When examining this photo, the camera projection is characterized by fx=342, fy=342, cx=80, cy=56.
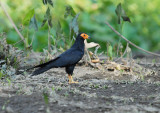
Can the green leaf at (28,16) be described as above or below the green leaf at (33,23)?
above

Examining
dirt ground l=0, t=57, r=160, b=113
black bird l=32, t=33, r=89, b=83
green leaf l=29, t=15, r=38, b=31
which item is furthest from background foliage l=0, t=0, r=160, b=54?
black bird l=32, t=33, r=89, b=83

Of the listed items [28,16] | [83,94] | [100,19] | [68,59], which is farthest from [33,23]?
[100,19]

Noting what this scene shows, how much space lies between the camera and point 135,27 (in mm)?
8273

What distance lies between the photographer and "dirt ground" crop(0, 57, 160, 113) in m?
2.88

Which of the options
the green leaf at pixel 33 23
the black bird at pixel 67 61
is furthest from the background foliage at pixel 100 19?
the black bird at pixel 67 61

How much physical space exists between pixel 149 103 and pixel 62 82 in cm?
126

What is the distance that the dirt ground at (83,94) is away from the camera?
114 inches

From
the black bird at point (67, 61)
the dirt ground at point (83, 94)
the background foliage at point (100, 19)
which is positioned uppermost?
the background foliage at point (100, 19)

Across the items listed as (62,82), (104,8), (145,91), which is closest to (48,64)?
(62,82)

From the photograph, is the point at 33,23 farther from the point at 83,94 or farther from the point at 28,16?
the point at 83,94

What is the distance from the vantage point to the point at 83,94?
3354mm

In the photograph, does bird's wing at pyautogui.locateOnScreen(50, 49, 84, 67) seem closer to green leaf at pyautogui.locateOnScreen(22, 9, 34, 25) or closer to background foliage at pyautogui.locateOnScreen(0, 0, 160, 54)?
green leaf at pyautogui.locateOnScreen(22, 9, 34, 25)

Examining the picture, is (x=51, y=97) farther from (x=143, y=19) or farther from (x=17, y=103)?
(x=143, y=19)

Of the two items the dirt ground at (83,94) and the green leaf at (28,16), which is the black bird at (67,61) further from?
the green leaf at (28,16)
